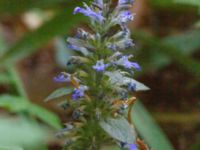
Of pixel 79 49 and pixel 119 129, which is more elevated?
pixel 79 49

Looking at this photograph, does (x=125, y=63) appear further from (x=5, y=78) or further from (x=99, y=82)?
(x=5, y=78)

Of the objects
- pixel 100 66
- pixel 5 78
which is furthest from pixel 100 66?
pixel 5 78

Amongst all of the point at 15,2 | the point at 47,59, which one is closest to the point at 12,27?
the point at 47,59

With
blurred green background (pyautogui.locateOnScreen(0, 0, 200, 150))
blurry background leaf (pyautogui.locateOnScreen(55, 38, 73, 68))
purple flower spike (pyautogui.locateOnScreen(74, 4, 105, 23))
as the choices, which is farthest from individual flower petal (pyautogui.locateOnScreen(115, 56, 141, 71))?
blurry background leaf (pyautogui.locateOnScreen(55, 38, 73, 68))

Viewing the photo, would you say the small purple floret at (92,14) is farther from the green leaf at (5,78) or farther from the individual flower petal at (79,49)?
the green leaf at (5,78)

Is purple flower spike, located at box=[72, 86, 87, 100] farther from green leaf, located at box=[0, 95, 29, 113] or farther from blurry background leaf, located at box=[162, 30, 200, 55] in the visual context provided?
blurry background leaf, located at box=[162, 30, 200, 55]
